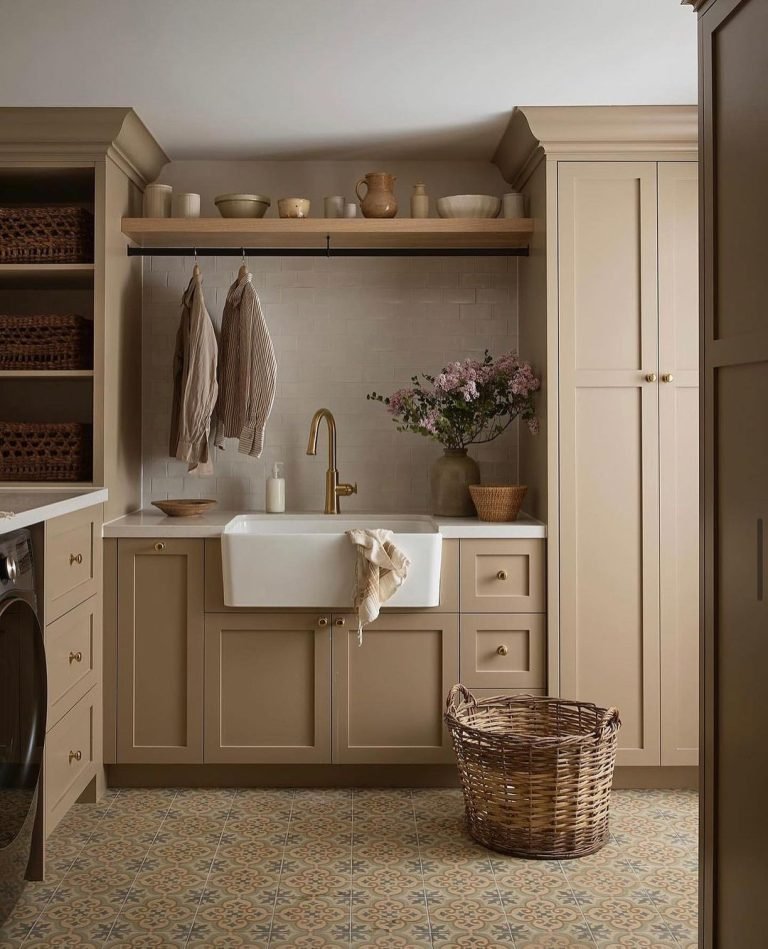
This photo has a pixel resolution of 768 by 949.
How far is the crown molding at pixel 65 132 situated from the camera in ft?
10.4

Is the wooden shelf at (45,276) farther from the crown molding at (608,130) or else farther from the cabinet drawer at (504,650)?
the cabinet drawer at (504,650)

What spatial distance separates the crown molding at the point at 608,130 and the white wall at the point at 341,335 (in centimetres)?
63

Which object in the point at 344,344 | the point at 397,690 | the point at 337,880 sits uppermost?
the point at 344,344

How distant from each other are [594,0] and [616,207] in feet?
3.08

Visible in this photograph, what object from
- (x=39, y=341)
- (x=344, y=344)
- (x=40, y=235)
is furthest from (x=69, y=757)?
(x=344, y=344)

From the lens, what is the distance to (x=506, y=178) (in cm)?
382

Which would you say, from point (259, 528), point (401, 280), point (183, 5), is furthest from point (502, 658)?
point (183, 5)

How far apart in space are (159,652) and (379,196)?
1.81 metres

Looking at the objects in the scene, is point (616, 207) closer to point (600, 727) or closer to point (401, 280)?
point (401, 280)

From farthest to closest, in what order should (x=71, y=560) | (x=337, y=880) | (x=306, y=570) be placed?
1. (x=306, y=570)
2. (x=71, y=560)
3. (x=337, y=880)

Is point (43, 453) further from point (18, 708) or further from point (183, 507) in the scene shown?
point (18, 708)

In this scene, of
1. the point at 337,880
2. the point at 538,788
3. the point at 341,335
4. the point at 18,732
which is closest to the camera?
the point at 18,732

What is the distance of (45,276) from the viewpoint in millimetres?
3432

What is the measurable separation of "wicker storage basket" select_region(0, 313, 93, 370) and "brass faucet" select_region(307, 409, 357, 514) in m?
0.91
